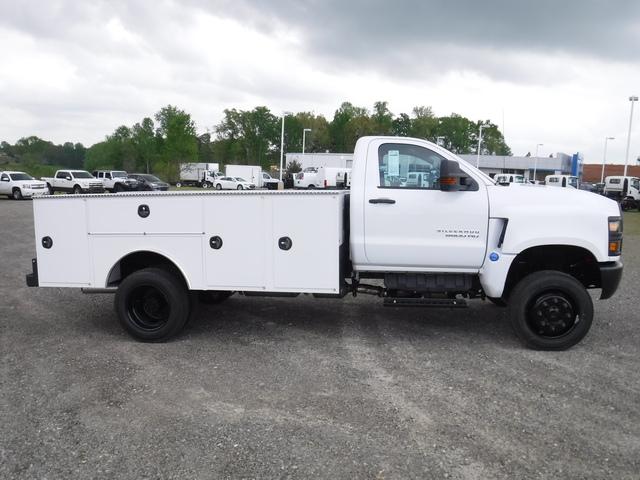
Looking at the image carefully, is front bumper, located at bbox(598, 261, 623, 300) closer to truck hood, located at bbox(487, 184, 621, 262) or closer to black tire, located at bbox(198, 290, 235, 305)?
truck hood, located at bbox(487, 184, 621, 262)

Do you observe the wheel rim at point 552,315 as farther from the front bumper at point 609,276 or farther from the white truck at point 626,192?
the white truck at point 626,192

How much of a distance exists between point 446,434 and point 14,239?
13.4 meters

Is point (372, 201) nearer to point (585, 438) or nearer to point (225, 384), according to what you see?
point (225, 384)

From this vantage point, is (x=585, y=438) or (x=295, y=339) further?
(x=295, y=339)

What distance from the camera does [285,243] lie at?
18.0ft

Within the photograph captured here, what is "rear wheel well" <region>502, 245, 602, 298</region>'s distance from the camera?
5.68m

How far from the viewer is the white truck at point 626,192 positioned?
107 feet


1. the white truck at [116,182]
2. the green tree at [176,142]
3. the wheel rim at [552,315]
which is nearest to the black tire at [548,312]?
the wheel rim at [552,315]

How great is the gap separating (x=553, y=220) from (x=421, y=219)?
1.27m

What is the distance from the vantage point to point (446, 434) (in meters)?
3.86

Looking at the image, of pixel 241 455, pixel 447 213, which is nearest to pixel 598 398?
pixel 447 213

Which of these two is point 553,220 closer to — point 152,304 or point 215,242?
point 215,242

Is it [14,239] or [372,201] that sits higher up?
[372,201]

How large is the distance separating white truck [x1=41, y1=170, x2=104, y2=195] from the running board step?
1323 inches
